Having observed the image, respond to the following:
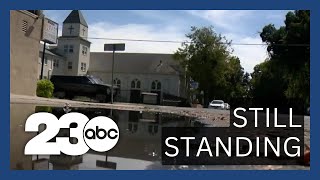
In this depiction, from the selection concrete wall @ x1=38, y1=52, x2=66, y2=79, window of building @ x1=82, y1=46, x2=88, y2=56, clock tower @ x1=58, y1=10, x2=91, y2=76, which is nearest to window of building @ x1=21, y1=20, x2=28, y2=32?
concrete wall @ x1=38, y1=52, x2=66, y2=79

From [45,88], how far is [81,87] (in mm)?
2218

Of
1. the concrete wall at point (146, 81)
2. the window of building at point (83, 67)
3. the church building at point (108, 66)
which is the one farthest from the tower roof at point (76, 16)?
the concrete wall at point (146, 81)

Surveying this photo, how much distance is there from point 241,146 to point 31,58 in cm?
761

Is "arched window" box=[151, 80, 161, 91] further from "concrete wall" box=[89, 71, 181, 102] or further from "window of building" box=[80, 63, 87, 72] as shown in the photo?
"window of building" box=[80, 63, 87, 72]

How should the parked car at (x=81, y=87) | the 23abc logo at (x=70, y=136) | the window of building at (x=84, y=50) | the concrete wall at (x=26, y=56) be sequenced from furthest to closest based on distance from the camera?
the parked car at (x=81, y=87) → the window of building at (x=84, y=50) → the concrete wall at (x=26, y=56) → the 23abc logo at (x=70, y=136)

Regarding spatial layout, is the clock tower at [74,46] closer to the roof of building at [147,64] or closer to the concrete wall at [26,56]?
the concrete wall at [26,56]

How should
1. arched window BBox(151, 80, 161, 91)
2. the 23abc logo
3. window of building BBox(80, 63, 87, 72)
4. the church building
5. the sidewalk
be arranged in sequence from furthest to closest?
arched window BBox(151, 80, 161, 91), window of building BBox(80, 63, 87, 72), the church building, the sidewalk, the 23abc logo

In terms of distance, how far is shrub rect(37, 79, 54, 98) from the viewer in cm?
1365

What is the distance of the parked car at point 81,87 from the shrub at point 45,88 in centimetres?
19

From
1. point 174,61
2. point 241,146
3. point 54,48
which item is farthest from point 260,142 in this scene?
point 174,61

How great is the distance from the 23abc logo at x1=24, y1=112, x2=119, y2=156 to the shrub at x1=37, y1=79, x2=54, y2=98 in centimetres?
825

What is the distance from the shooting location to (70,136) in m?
5.20

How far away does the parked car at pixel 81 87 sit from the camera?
14477 mm

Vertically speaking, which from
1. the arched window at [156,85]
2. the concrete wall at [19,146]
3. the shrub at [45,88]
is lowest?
the concrete wall at [19,146]
